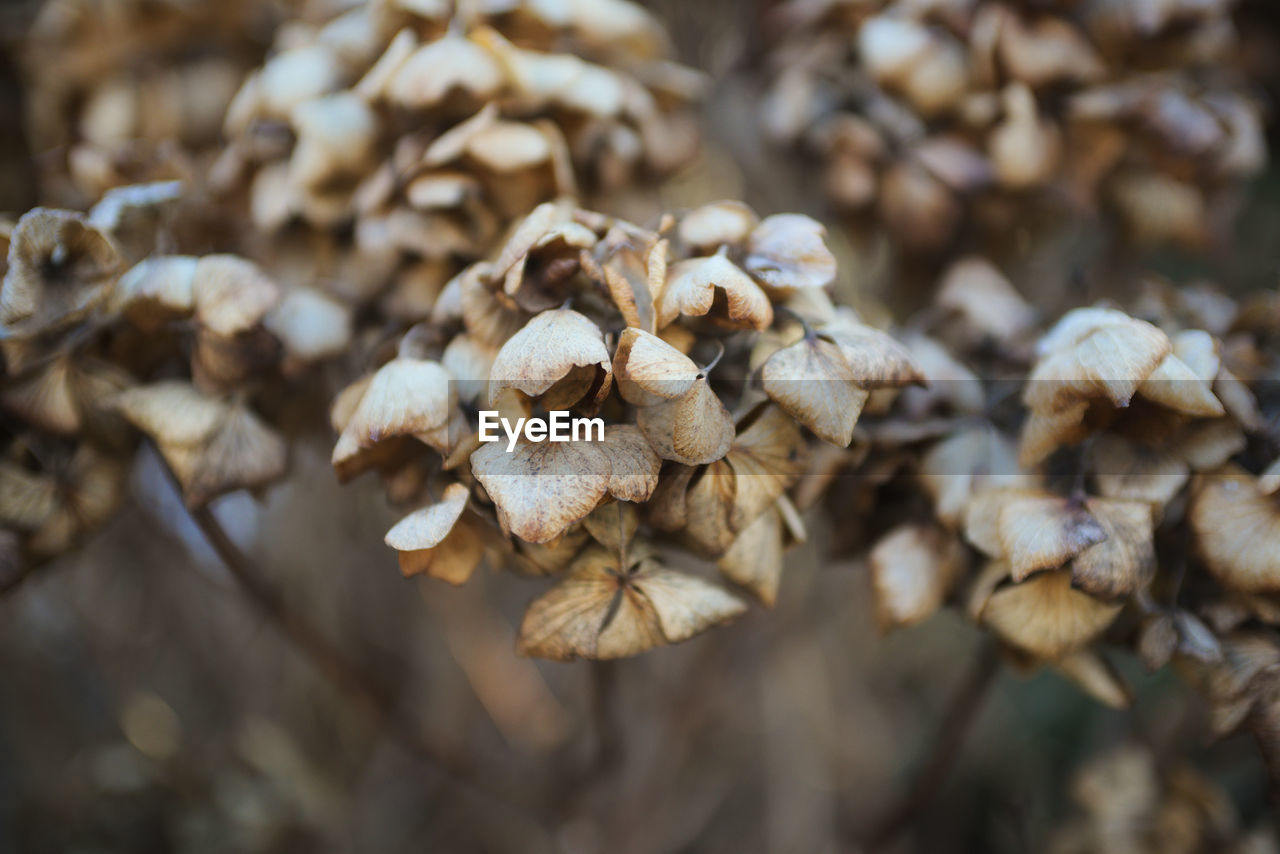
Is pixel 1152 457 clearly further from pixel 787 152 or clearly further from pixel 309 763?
pixel 309 763

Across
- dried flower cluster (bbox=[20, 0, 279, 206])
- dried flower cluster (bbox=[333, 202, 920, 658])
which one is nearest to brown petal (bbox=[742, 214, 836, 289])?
dried flower cluster (bbox=[333, 202, 920, 658])

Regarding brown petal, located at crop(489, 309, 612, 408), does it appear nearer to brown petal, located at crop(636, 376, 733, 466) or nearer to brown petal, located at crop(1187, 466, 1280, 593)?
brown petal, located at crop(636, 376, 733, 466)

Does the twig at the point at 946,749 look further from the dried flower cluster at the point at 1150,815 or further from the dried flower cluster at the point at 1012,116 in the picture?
the dried flower cluster at the point at 1012,116

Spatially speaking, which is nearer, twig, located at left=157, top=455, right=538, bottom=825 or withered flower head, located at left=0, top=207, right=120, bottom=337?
withered flower head, located at left=0, top=207, right=120, bottom=337

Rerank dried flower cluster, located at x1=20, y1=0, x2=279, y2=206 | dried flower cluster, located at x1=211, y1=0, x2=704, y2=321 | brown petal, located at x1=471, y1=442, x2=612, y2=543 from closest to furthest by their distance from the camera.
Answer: brown petal, located at x1=471, y1=442, x2=612, y2=543 → dried flower cluster, located at x1=211, y1=0, x2=704, y2=321 → dried flower cluster, located at x1=20, y1=0, x2=279, y2=206

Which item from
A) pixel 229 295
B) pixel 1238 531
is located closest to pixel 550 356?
pixel 229 295

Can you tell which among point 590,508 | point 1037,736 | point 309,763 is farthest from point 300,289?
point 1037,736

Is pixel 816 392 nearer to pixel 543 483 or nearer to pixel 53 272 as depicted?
pixel 543 483

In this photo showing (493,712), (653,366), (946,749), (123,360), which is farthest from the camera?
(493,712)
